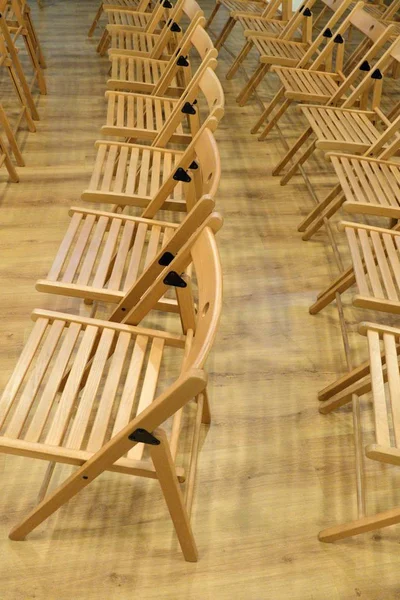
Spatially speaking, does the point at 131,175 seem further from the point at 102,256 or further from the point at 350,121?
the point at 350,121

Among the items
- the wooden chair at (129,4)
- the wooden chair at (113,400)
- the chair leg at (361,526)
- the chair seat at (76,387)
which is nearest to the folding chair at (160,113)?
the wooden chair at (113,400)

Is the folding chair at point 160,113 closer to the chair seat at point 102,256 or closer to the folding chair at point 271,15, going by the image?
the chair seat at point 102,256

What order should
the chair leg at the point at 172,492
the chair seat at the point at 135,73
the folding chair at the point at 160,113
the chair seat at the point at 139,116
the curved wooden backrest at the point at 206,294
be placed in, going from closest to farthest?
the curved wooden backrest at the point at 206,294, the chair leg at the point at 172,492, the folding chair at the point at 160,113, the chair seat at the point at 139,116, the chair seat at the point at 135,73

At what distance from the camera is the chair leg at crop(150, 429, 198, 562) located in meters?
1.33

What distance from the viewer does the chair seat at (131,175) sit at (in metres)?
2.28

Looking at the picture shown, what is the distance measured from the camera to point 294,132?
4141 mm

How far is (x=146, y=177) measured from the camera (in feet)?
7.97

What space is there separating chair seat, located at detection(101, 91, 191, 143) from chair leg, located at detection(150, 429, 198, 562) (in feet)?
5.72

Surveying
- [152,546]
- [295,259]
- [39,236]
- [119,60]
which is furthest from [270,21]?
[152,546]

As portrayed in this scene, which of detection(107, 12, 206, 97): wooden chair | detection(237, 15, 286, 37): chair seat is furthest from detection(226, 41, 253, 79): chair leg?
detection(107, 12, 206, 97): wooden chair

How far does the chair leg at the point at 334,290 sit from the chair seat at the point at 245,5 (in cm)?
292

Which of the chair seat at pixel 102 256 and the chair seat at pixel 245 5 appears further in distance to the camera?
the chair seat at pixel 245 5

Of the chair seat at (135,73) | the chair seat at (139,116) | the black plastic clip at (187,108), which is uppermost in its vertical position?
the black plastic clip at (187,108)

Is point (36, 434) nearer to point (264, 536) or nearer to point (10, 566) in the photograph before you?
point (10, 566)
